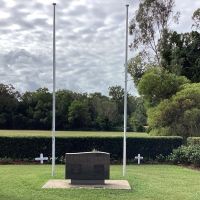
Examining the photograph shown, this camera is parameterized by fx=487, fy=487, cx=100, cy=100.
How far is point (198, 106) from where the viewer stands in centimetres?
3609

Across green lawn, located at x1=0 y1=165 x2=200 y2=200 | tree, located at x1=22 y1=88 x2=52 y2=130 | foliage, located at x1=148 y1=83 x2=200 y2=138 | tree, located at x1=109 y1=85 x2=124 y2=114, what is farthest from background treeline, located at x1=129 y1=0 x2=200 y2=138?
tree, located at x1=109 y1=85 x2=124 y2=114

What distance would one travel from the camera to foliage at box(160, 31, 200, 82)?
4703 centimetres

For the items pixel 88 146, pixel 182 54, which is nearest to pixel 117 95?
pixel 182 54

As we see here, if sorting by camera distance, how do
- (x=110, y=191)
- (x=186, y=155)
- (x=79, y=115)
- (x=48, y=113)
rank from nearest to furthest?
(x=110, y=191), (x=186, y=155), (x=48, y=113), (x=79, y=115)

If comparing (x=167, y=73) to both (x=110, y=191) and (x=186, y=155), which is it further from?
(x=110, y=191)

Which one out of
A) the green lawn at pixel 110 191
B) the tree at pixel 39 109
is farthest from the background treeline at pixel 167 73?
the tree at pixel 39 109

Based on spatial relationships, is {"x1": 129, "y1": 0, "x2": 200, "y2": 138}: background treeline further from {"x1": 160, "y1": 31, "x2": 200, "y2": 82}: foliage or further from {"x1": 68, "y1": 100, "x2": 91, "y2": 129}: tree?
{"x1": 68, "y1": 100, "x2": 91, "y2": 129}: tree

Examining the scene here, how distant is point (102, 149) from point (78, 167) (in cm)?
1388

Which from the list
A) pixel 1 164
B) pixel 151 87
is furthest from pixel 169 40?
pixel 1 164

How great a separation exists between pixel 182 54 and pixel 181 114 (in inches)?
547

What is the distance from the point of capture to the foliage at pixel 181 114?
117 ft

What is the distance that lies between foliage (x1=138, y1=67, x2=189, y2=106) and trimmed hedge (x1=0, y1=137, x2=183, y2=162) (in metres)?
7.83

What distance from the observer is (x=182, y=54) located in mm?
48750

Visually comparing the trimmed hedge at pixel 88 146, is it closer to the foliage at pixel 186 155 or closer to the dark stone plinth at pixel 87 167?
the foliage at pixel 186 155
